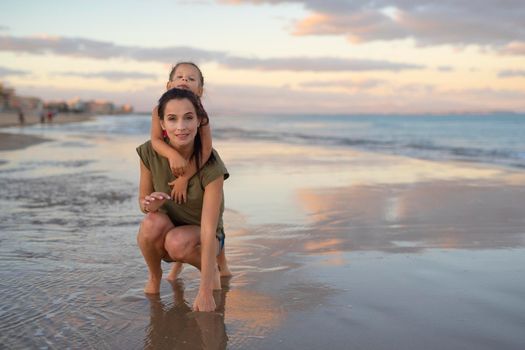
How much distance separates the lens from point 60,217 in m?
6.20

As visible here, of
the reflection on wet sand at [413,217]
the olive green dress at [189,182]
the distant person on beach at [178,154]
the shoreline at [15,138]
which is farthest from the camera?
the shoreline at [15,138]

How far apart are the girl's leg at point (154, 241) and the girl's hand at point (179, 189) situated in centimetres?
17

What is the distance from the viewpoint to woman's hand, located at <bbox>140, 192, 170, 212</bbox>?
3.34m

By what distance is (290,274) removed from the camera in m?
4.02

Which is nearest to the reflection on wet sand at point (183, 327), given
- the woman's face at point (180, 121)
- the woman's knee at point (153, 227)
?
the woman's knee at point (153, 227)

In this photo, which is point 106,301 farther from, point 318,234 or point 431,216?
point 431,216

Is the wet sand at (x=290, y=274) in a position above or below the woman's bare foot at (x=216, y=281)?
below

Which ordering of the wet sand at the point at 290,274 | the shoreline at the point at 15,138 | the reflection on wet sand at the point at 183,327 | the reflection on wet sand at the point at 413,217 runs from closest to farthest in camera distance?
the reflection on wet sand at the point at 183,327 → the wet sand at the point at 290,274 → the reflection on wet sand at the point at 413,217 → the shoreline at the point at 15,138

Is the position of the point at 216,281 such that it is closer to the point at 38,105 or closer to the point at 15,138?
the point at 15,138

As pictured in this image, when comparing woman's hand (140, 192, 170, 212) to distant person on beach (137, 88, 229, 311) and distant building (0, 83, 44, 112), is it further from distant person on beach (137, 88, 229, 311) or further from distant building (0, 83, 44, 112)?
distant building (0, 83, 44, 112)

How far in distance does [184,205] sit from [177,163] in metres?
0.36

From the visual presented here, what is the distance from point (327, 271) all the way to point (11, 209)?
4.36 m

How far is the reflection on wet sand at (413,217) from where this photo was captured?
5.01m

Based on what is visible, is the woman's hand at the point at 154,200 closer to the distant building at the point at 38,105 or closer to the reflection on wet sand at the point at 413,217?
the reflection on wet sand at the point at 413,217
